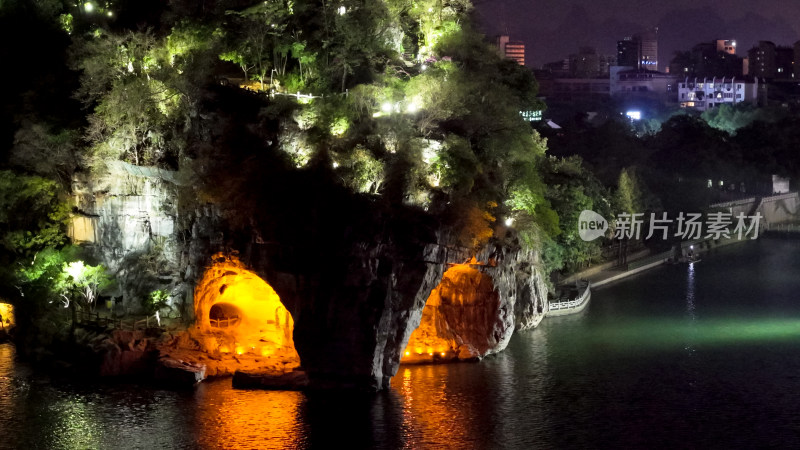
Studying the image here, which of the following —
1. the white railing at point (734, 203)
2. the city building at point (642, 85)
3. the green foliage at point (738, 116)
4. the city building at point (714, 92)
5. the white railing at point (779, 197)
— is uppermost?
the city building at point (642, 85)

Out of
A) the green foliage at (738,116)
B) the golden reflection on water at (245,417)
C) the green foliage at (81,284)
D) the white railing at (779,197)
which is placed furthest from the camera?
the green foliage at (738,116)

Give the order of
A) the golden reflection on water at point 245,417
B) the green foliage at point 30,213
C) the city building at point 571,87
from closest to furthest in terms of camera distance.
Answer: the golden reflection on water at point 245,417, the green foliage at point 30,213, the city building at point 571,87

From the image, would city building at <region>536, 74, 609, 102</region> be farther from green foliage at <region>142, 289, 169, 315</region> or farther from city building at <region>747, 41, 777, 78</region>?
green foliage at <region>142, 289, 169, 315</region>

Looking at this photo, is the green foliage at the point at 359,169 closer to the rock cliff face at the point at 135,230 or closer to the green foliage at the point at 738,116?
the rock cliff face at the point at 135,230

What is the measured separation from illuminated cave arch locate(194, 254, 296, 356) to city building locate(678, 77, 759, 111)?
326 ft

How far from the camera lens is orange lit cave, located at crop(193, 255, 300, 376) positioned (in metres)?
39.8

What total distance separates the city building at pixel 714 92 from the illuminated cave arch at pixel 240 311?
99.3 meters

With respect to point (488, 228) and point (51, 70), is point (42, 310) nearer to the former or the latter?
point (51, 70)

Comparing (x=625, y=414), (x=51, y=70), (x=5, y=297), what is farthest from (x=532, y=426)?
(x=51, y=70)

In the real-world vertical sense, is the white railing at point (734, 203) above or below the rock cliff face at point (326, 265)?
A: above

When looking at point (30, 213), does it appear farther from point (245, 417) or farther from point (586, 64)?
point (586, 64)

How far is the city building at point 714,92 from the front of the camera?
131 m

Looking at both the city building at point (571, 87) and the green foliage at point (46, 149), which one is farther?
the city building at point (571, 87)

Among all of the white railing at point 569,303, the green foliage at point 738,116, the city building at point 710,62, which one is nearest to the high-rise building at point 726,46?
the city building at point 710,62
